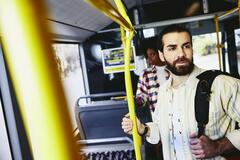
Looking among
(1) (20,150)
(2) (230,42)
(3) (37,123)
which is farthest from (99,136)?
(3) (37,123)

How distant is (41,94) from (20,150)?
5.30 ft

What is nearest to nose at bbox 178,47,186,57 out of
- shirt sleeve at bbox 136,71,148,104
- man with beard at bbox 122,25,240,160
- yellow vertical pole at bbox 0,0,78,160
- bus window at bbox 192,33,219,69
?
man with beard at bbox 122,25,240,160

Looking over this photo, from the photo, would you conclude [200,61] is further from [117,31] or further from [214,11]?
[117,31]

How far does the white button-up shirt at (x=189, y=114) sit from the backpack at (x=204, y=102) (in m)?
0.02

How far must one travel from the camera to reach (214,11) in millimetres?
4090

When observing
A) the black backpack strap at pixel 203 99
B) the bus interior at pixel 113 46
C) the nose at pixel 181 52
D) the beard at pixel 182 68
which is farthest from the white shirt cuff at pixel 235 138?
the bus interior at pixel 113 46

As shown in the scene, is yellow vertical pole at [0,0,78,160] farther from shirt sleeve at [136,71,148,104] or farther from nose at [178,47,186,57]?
shirt sleeve at [136,71,148,104]

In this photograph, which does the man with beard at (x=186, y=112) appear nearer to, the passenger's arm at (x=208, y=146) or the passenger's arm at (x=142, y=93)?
the passenger's arm at (x=208, y=146)

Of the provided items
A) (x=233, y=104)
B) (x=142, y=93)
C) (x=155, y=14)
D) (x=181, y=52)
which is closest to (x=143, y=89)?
(x=142, y=93)

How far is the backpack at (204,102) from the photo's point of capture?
1.23m

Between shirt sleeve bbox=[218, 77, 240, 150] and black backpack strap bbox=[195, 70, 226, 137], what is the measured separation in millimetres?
78

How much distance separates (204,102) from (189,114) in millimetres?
113

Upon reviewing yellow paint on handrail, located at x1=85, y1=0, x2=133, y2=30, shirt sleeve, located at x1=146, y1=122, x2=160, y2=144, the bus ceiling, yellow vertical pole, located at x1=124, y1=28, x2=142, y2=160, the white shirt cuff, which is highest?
the bus ceiling

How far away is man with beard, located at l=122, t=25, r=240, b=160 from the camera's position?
3.95 feet
